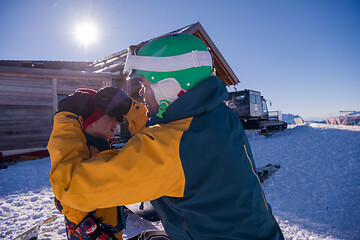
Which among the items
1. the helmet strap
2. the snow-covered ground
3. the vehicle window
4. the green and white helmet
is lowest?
the snow-covered ground

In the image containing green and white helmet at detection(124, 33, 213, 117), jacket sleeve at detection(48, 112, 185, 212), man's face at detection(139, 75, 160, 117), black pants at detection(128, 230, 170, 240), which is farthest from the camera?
black pants at detection(128, 230, 170, 240)

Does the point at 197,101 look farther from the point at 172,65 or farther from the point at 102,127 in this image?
the point at 102,127

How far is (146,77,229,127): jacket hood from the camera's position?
1.02m

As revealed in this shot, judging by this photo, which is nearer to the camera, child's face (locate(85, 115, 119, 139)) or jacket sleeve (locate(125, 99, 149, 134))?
child's face (locate(85, 115, 119, 139))

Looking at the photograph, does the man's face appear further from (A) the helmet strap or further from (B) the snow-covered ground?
(B) the snow-covered ground

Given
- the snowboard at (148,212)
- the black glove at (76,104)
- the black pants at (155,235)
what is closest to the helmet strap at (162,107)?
the black glove at (76,104)

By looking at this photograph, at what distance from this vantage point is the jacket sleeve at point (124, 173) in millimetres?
850

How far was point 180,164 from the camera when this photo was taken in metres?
0.92

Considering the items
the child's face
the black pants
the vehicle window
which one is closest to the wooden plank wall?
the child's face

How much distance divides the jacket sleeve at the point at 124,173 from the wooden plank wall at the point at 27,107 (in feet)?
31.4

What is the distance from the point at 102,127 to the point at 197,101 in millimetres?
1111

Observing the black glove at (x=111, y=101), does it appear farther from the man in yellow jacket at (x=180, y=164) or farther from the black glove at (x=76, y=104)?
the man in yellow jacket at (x=180, y=164)

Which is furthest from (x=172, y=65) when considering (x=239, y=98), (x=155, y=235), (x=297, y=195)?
(x=239, y=98)

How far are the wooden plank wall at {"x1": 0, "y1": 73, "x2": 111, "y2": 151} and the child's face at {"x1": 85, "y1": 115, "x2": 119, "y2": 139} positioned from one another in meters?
8.63
